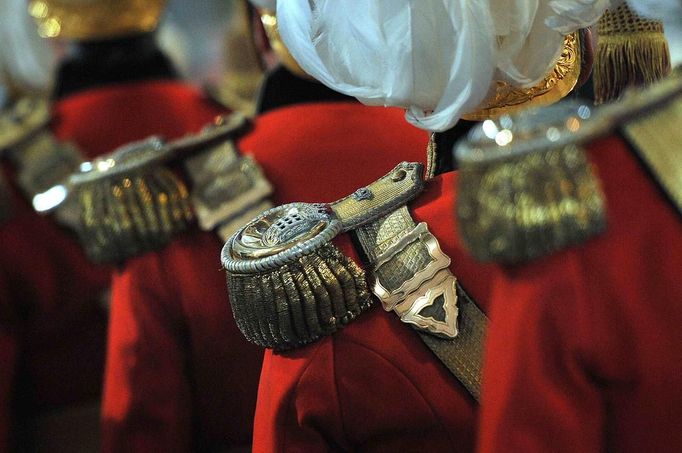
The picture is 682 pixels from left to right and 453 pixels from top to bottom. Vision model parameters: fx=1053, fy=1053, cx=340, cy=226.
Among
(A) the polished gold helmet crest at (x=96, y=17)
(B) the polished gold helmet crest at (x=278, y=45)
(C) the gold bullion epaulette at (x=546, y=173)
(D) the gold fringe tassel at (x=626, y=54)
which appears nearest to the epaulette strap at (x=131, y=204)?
(B) the polished gold helmet crest at (x=278, y=45)

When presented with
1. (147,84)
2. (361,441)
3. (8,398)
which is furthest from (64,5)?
(361,441)

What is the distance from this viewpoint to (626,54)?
926mm

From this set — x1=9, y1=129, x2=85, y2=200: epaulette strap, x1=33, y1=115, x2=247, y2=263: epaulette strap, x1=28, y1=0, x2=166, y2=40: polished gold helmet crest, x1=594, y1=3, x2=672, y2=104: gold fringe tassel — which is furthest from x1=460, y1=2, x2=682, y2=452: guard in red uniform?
x1=28, y1=0, x2=166, y2=40: polished gold helmet crest

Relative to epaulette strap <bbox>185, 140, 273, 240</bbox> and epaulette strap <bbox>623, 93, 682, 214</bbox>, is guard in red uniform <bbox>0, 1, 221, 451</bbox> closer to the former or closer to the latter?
epaulette strap <bbox>185, 140, 273, 240</bbox>

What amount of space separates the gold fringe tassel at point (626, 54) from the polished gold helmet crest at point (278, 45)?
1.60ft

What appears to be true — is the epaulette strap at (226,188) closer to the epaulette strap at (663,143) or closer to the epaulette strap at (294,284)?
the epaulette strap at (294,284)

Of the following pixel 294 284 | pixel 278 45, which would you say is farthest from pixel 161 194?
pixel 294 284

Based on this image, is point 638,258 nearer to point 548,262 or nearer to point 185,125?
point 548,262

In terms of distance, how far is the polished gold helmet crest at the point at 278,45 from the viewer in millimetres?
1332

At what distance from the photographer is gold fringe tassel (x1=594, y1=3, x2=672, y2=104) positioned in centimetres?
92

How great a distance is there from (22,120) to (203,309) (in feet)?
2.62

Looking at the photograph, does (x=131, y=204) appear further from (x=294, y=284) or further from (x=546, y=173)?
(x=546, y=173)

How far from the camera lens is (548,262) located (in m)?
0.63

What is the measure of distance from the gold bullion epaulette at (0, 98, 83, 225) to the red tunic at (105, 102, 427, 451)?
0.57 metres
